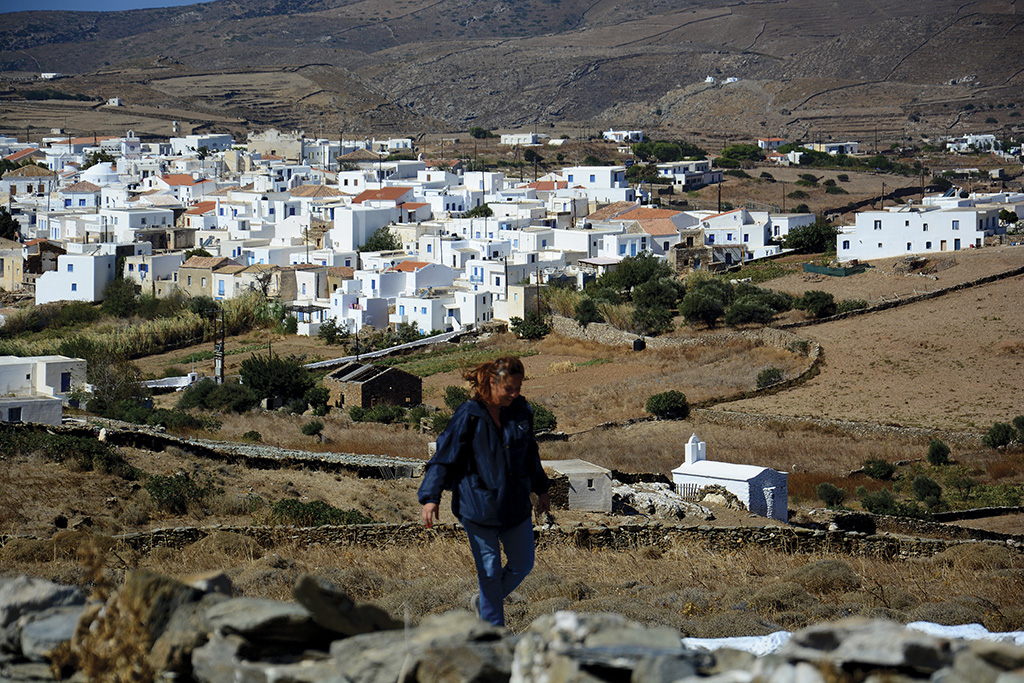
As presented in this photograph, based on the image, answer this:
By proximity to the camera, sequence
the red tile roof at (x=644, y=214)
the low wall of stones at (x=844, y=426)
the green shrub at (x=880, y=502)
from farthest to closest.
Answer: the red tile roof at (x=644, y=214)
the low wall of stones at (x=844, y=426)
the green shrub at (x=880, y=502)

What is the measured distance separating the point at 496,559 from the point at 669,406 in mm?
22150

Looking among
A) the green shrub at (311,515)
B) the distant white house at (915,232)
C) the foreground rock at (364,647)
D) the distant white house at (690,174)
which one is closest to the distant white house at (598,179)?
the distant white house at (690,174)

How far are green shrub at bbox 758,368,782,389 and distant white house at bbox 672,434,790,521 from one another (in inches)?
534

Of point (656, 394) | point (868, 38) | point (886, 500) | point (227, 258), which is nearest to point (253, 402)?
point (656, 394)

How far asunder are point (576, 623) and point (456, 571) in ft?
15.3

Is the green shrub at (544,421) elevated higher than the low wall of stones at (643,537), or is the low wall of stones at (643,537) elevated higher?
the low wall of stones at (643,537)

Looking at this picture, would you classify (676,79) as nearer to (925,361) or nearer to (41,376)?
(925,361)

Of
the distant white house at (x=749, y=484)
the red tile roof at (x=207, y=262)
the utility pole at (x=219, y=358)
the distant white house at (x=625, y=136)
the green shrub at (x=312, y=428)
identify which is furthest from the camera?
the distant white house at (x=625, y=136)

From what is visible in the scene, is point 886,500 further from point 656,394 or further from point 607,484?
point 656,394

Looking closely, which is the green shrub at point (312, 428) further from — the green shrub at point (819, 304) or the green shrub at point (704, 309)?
the green shrub at point (819, 304)

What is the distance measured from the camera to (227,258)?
158ft

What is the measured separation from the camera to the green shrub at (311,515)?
10199mm

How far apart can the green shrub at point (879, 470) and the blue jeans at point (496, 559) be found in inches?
672

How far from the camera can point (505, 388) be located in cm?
493
